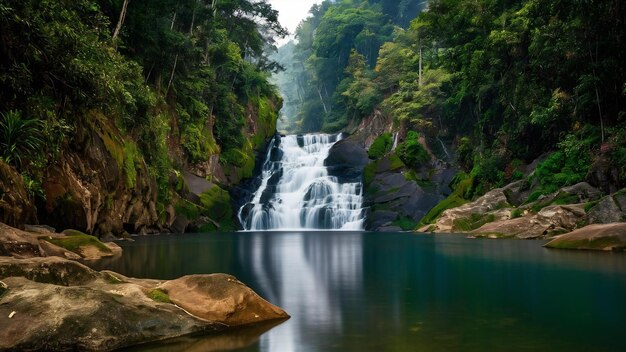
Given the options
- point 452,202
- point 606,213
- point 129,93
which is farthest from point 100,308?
point 452,202

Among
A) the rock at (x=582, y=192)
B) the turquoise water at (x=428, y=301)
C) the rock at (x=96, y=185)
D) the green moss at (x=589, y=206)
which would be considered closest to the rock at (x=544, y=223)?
the green moss at (x=589, y=206)

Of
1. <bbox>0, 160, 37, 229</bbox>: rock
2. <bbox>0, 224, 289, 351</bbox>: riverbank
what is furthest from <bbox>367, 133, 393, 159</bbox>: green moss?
<bbox>0, 224, 289, 351</bbox>: riverbank

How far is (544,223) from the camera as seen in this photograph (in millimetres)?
18766

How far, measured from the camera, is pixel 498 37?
27.1m

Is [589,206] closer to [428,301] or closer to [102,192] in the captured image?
[428,301]

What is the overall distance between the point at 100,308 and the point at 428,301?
4.12 metres

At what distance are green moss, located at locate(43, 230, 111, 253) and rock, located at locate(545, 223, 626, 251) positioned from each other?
13222mm

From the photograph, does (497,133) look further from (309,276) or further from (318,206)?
(309,276)

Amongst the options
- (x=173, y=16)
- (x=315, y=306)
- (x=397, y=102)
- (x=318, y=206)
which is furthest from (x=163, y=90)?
(x=315, y=306)

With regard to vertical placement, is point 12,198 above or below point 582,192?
below

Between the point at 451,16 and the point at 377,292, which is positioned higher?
the point at 451,16

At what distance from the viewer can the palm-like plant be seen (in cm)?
1091

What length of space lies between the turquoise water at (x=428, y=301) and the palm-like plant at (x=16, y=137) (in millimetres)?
3552

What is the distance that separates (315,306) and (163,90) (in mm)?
24397
